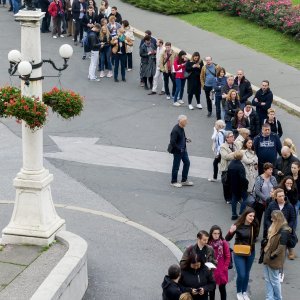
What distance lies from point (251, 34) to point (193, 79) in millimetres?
8238

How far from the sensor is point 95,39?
27.5 m

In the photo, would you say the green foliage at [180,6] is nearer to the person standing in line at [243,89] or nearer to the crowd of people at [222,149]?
the crowd of people at [222,149]

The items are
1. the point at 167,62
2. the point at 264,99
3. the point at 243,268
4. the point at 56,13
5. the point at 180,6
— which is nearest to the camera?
the point at 243,268

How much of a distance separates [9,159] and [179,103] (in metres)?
6.03

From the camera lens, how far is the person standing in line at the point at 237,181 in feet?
59.6

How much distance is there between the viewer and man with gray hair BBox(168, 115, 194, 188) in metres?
19.8

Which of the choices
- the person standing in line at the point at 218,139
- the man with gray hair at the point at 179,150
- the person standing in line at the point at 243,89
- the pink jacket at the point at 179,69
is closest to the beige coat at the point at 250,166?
the person standing in line at the point at 218,139

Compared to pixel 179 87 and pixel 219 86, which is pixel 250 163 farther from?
pixel 179 87

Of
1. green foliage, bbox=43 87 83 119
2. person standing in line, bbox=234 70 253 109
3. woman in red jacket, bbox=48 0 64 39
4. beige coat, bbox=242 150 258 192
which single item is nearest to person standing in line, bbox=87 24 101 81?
woman in red jacket, bbox=48 0 64 39

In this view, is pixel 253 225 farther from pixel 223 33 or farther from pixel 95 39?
pixel 223 33

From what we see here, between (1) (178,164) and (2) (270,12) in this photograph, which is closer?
(1) (178,164)

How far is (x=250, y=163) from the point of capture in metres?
18.5

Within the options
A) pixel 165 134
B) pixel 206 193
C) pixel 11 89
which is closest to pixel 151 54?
pixel 165 134

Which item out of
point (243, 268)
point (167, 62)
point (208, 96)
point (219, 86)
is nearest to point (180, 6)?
point (167, 62)
